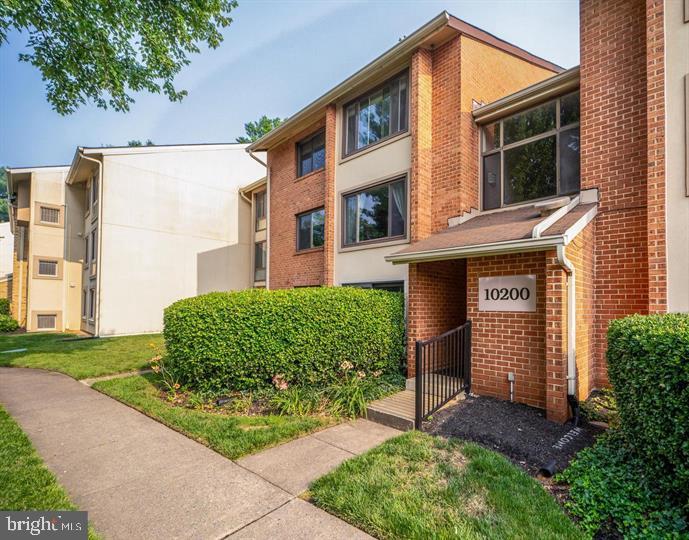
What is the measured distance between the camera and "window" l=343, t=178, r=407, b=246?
8953 millimetres

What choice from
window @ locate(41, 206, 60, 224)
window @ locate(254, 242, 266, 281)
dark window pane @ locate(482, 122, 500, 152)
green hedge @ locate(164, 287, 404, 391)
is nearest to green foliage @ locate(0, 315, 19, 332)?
window @ locate(41, 206, 60, 224)

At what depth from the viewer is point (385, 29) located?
398 inches

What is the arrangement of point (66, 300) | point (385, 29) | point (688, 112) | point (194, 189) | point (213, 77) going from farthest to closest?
point (66, 300) → point (194, 189) → point (213, 77) → point (385, 29) → point (688, 112)

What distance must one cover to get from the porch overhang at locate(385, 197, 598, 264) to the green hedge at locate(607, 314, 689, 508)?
178 cm

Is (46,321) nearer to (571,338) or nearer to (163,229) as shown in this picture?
(163,229)

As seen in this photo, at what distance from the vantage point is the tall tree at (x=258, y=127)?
99.7 feet

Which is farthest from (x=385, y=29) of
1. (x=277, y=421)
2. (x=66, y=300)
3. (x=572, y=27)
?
(x=66, y=300)

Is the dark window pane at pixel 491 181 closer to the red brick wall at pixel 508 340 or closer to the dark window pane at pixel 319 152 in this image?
the red brick wall at pixel 508 340

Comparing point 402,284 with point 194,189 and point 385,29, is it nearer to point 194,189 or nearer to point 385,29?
point 385,29

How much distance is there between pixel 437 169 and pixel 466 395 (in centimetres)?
507

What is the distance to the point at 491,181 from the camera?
826 centimetres

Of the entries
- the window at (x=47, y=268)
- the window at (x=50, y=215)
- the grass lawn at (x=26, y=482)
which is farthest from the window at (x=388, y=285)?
the window at (x=50, y=215)

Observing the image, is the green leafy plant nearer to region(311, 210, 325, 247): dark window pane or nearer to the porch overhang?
region(311, 210, 325, 247): dark window pane

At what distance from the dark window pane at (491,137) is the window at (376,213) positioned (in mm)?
2019
